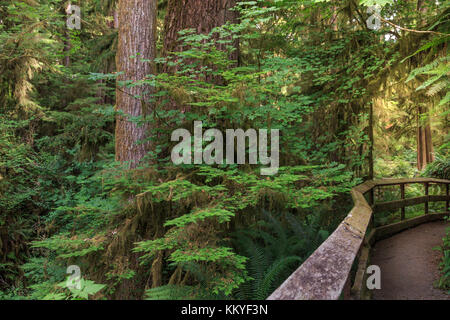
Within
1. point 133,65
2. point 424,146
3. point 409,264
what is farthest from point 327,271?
point 424,146

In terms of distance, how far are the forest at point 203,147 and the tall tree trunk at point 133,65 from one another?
0.03 m

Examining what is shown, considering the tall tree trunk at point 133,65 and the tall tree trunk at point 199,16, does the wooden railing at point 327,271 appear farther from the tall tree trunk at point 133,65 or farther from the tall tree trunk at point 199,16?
the tall tree trunk at point 199,16

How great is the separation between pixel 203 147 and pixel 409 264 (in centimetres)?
383

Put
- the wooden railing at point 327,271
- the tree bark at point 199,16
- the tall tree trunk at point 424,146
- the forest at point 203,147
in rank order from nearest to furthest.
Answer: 1. the wooden railing at point 327,271
2. the forest at point 203,147
3. the tree bark at point 199,16
4. the tall tree trunk at point 424,146

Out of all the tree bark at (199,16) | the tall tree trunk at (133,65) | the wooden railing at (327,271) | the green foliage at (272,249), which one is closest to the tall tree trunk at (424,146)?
the green foliage at (272,249)

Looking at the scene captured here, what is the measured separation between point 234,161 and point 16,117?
924cm

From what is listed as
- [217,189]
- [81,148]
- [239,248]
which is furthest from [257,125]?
[81,148]

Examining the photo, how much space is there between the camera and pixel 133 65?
5.61 metres

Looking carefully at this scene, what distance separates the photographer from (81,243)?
3.93m

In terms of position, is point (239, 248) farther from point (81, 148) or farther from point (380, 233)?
point (81, 148)

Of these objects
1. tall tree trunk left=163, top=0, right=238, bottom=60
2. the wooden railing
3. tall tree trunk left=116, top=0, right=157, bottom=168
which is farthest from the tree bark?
the wooden railing

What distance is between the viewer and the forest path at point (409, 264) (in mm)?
3895

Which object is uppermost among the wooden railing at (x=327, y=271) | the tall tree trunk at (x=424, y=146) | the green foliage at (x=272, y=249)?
the tall tree trunk at (x=424, y=146)

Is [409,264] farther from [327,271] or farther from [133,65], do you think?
[133,65]
